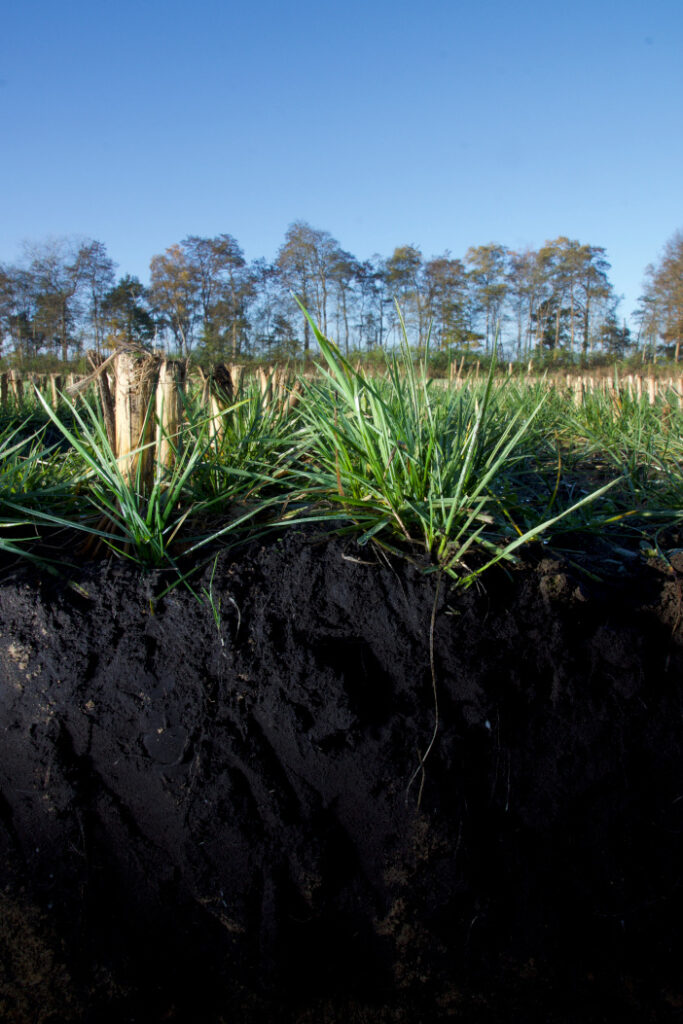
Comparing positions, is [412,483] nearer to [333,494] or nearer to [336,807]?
[333,494]

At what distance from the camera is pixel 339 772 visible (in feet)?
5.35

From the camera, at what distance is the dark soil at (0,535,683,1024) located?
1544mm

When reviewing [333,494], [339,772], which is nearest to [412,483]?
[333,494]

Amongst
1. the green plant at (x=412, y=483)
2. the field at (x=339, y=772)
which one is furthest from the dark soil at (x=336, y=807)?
the green plant at (x=412, y=483)

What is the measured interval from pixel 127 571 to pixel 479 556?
4.00ft

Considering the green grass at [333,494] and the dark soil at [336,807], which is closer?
the dark soil at [336,807]

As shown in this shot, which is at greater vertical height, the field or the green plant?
the green plant

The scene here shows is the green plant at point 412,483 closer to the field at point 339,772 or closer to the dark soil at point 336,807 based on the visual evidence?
the field at point 339,772

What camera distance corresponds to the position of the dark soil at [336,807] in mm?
1544

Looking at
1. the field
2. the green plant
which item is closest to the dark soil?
the field

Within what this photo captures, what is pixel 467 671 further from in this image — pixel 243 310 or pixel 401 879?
pixel 243 310

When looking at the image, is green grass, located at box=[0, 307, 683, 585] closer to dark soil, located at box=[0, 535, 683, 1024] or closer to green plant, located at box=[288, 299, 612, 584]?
green plant, located at box=[288, 299, 612, 584]

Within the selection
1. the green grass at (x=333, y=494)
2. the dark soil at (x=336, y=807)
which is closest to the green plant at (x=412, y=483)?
the green grass at (x=333, y=494)

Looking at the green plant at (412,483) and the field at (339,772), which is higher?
the green plant at (412,483)
